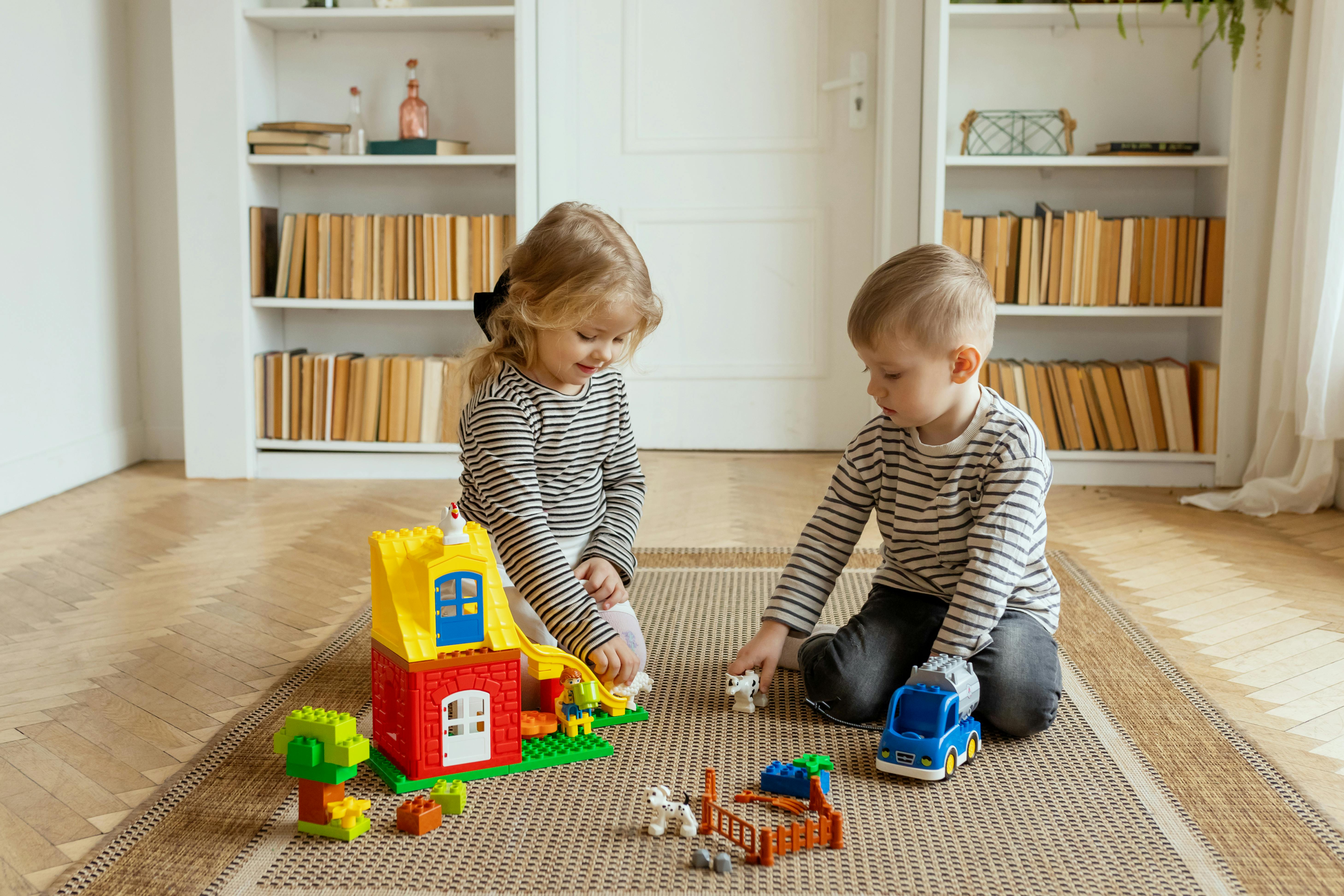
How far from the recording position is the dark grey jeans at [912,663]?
1.33 m

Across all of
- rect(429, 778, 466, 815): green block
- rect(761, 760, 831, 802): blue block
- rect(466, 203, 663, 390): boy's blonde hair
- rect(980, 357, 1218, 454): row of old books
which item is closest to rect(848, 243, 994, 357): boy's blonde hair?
rect(466, 203, 663, 390): boy's blonde hair

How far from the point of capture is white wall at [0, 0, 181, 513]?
8.70ft

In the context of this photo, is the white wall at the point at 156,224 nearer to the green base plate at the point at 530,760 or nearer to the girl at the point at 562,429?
the girl at the point at 562,429

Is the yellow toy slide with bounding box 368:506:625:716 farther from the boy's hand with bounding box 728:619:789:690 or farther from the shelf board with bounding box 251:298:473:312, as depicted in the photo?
the shelf board with bounding box 251:298:473:312

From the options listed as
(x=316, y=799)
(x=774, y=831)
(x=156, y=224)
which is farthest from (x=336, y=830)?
(x=156, y=224)

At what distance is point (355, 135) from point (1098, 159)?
6.20ft

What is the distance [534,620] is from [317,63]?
2210 mm

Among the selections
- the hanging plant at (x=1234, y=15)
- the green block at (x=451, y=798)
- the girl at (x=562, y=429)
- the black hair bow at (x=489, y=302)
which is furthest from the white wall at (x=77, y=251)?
the hanging plant at (x=1234, y=15)

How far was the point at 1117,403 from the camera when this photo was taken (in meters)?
2.95

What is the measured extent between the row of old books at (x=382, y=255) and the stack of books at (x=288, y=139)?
16 cm

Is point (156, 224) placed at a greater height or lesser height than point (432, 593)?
greater

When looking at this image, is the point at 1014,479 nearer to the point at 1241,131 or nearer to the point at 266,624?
the point at 266,624

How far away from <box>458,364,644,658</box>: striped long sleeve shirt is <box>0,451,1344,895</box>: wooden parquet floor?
1.34 ft

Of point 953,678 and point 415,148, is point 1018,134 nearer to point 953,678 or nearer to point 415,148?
point 415,148
